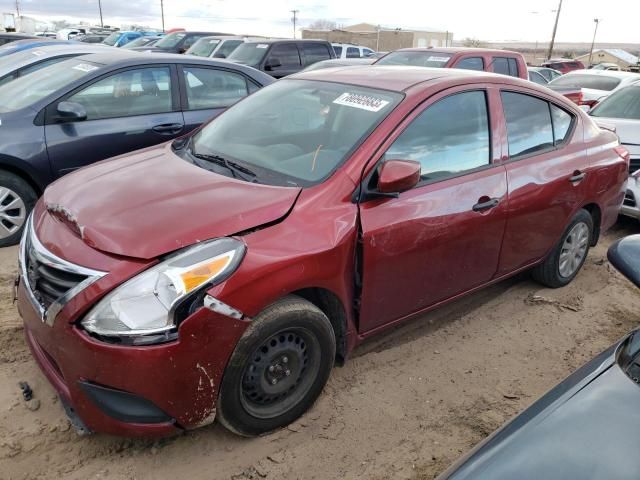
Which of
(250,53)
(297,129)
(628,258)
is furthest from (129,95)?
(250,53)

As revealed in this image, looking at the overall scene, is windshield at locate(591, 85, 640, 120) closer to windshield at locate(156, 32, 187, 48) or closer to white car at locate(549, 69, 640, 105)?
white car at locate(549, 69, 640, 105)

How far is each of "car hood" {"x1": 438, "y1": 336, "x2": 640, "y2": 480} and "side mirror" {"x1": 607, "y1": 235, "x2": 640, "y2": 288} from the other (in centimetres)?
56

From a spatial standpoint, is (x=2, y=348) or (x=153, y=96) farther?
(x=153, y=96)

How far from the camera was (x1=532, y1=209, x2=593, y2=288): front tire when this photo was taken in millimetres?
4266

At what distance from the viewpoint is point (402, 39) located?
176 ft

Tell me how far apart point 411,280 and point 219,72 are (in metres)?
A: 3.82

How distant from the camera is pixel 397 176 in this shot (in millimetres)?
2689

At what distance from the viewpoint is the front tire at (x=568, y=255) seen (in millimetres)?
4266

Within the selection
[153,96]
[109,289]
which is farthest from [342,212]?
[153,96]

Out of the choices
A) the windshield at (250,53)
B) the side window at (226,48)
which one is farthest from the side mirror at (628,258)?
the side window at (226,48)

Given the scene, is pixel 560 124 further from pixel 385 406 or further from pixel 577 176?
pixel 385 406

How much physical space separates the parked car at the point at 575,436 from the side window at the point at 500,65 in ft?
26.6

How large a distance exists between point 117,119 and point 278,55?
26.2 ft

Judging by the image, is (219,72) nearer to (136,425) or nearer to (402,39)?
(136,425)
